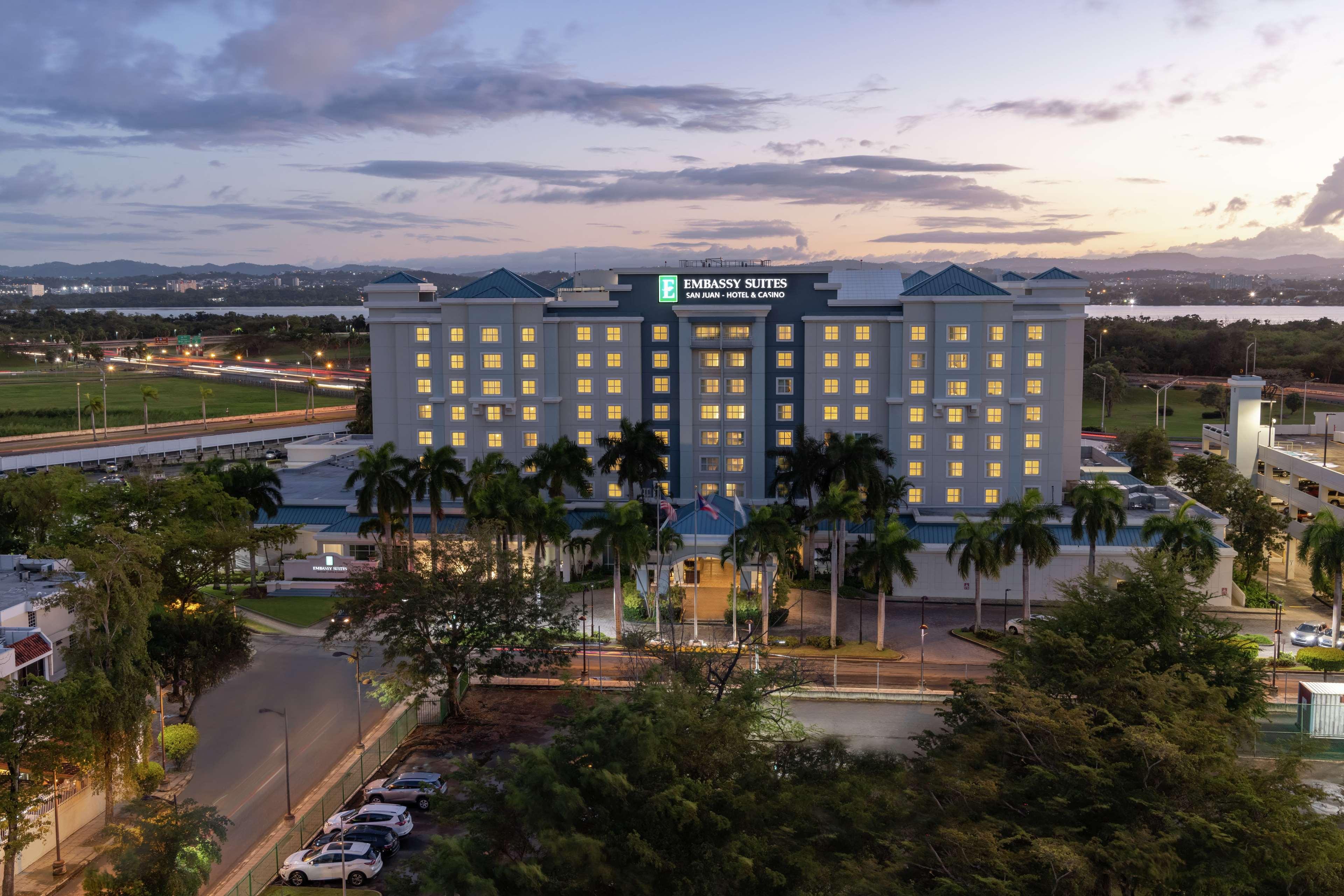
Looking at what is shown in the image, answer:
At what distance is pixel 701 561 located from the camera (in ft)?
262

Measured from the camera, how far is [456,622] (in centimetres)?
5312

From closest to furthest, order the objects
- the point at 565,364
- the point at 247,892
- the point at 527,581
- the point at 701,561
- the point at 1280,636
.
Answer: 1. the point at 247,892
2. the point at 527,581
3. the point at 1280,636
4. the point at 701,561
5. the point at 565,364

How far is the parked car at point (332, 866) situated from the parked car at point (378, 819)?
2.11 meters

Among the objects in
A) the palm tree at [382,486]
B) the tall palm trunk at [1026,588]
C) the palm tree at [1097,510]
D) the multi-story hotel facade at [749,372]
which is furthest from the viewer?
the multi-story hotel facade at [749,372]

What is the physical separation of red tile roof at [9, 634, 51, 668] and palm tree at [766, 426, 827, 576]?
42.2 metres

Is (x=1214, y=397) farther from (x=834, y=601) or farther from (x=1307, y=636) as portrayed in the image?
(x=834, y=601)

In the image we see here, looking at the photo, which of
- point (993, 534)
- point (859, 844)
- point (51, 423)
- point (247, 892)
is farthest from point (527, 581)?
point (51, 423)

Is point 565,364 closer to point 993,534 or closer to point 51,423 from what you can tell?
point 993,534

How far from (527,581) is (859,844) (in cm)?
2652

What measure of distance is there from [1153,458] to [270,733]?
86.9m

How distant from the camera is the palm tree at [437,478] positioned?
238 ft

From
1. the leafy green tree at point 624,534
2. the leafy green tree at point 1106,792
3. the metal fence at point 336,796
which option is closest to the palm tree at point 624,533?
the leafy green tree at point 624,534

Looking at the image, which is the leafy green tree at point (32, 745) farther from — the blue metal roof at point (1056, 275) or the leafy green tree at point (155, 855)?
the blue metal roof at point (1056, 275)

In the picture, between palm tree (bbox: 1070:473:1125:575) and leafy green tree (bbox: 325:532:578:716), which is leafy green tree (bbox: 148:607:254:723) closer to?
leafy green tree (bbox: 325:532:578:716)
